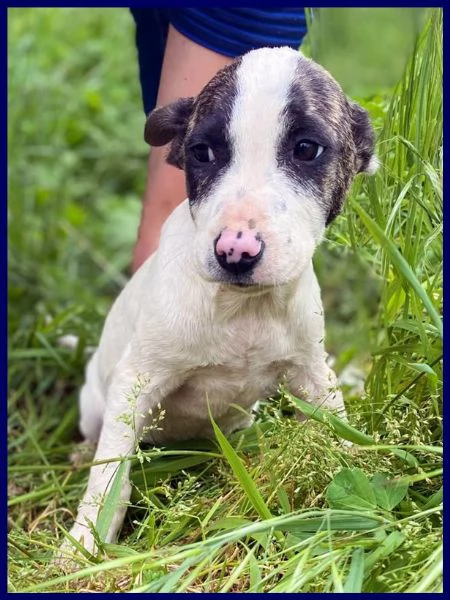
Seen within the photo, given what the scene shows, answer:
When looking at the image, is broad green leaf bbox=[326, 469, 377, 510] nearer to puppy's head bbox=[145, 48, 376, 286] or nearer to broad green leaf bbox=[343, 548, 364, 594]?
broad green leaf bbox=[343, 548, 364, 594]

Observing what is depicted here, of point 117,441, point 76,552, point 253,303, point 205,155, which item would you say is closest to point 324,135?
point 205,155

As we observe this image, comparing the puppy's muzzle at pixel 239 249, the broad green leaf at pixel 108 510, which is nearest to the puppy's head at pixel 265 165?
the puppy's muzzle at pixel 239 249

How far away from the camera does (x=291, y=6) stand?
3.36 metres

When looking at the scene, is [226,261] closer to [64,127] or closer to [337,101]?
[337,101]

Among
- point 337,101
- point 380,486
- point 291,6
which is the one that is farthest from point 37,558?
point 291,6

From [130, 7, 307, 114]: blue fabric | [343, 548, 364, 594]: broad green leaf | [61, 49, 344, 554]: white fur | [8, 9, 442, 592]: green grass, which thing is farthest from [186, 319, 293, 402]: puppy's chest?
A: [130, 7, 307, 114]: blue fabric

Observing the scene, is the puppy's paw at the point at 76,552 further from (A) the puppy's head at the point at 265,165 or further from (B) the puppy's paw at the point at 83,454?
(A) the puppy's head at the point at 265,165

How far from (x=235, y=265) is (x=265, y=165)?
28 centimetres

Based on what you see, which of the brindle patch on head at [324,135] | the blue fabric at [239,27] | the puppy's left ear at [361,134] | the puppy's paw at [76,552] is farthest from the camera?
the blue fabric at [239,27]

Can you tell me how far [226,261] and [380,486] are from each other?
0.76 metres

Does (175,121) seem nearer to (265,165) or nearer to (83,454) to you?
(265,165)

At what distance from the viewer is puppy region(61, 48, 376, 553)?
102 inches

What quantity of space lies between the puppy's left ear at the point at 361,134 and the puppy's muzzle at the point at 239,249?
2.01 feet

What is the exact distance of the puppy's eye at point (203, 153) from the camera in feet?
9.01
